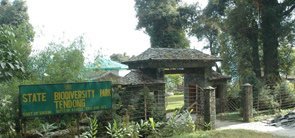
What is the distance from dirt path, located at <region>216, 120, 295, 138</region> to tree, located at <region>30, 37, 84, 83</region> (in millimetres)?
6642

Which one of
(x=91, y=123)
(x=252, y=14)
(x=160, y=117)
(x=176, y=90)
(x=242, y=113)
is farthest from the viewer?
(x=176, y=90)

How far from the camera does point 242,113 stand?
17.5 metres

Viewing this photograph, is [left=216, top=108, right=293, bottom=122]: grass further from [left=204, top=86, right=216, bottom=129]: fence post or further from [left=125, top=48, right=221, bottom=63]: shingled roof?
[left=204, top=86, right=216, bottom=129]: fence post

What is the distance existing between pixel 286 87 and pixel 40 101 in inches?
616

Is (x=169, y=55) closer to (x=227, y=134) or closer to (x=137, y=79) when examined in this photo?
(x=137, y=79)

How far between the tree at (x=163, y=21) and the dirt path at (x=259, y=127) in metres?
17.5

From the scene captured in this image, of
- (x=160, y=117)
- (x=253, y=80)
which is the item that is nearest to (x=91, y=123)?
(x=160, y=117)

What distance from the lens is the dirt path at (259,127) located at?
1261 centimetres

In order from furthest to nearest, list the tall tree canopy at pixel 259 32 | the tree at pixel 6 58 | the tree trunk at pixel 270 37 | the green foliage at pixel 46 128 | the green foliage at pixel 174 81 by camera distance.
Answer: the green foliage at pixel 174 81 < the tall tree canopy at pixel 259 32 < the tree trunk at pixel 270 37 < the green foliage at pixel 46 128 < the tree at pixel 6 58

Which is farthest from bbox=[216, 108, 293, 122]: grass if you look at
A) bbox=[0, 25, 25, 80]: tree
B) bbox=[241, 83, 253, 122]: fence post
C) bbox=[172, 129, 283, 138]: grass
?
bbox=[0, 25, 25, 80]: tree

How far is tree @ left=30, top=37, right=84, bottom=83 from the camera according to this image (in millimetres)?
11156

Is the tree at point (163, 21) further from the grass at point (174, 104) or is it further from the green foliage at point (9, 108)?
the green foliage at point (9, 108)

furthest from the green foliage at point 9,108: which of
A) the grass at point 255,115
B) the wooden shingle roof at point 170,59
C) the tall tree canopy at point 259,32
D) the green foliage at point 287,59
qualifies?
the green foliage at point 287,59

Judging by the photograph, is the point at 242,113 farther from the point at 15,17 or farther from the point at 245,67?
the point at 15,17
